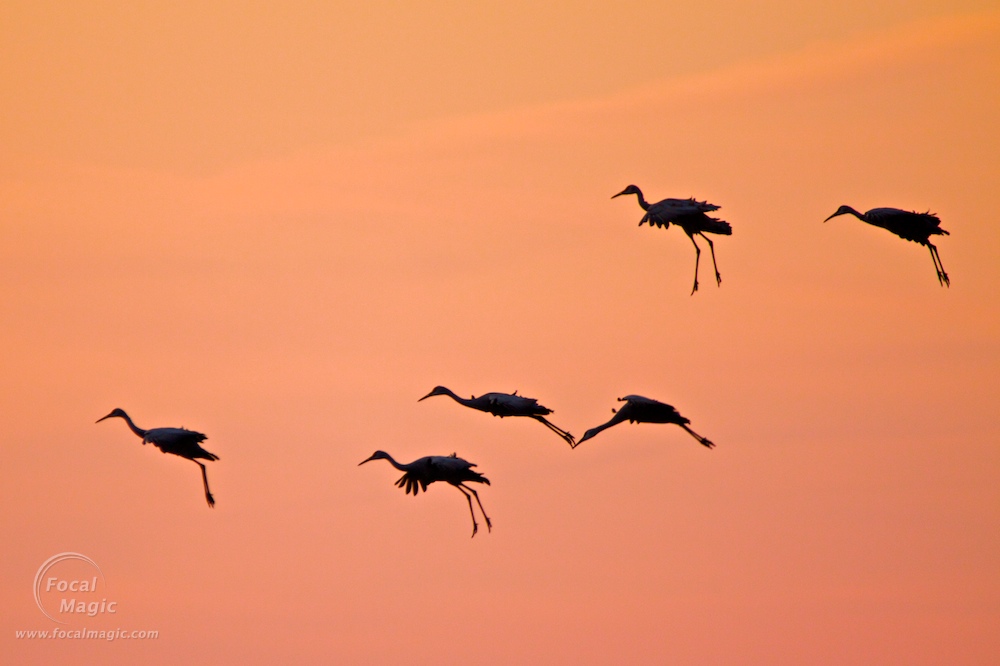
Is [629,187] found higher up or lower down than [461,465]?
higher up

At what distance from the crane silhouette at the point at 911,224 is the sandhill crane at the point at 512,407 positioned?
35.5ft

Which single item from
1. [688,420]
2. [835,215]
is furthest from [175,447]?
[835,215]

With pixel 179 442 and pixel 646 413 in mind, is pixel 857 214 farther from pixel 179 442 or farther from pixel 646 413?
pixel 179 442

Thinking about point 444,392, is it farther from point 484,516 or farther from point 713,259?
point 713,259

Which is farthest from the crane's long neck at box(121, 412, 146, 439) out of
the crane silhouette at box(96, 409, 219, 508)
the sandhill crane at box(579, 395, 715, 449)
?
the sandhill crane at box(579, 395, 715, 449)

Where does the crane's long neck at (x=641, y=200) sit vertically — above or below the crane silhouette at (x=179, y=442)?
above

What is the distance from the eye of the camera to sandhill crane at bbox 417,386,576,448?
253 ft

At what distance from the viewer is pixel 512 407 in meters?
77.5

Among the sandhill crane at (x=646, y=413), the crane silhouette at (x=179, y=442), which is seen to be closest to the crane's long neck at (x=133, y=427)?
the crane silhouette at (x=179, y=442)

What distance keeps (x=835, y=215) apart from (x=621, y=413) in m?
8.82

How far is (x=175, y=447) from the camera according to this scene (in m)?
79.1

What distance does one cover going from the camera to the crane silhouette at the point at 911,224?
75812 millimetres

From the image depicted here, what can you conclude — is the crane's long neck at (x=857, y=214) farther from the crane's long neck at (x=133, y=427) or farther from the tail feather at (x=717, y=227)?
the crane's long neck at (x=133, y=427)

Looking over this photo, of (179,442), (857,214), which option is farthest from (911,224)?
(179,442)
